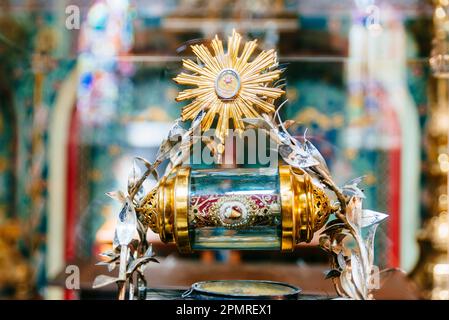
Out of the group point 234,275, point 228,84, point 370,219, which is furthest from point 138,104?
point 370,219

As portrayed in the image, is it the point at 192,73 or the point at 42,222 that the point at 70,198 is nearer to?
the point at 42,222

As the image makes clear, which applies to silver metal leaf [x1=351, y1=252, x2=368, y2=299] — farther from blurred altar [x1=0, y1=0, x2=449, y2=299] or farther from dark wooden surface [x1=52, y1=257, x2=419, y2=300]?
blurred altar [x1=0, y1=0, x2=449, y2=299]

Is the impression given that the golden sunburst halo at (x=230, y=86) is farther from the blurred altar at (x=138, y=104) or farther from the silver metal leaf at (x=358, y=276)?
the blurred altar at (x=138, y=104)

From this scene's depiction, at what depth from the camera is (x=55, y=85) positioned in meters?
4.02

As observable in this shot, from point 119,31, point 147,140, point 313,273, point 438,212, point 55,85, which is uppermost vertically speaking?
point 119,31

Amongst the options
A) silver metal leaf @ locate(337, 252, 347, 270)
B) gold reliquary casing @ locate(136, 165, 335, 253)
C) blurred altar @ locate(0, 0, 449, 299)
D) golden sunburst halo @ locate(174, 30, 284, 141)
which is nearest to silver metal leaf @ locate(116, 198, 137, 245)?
gold reliquary casing @ locate(136, 165, 335, 253)

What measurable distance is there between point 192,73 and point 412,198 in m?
2.53

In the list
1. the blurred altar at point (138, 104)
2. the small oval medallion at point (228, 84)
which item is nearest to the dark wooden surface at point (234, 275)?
the blurred altar at point (138, 104)

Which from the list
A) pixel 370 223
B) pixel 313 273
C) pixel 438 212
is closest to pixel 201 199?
pixel 370 223

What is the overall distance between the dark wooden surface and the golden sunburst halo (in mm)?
558

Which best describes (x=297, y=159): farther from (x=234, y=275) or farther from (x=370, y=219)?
(x=234, y=275)

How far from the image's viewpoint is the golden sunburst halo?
1.64 m

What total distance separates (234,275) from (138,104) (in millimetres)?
1496

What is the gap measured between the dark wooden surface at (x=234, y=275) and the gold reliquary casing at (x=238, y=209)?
1.23ft
